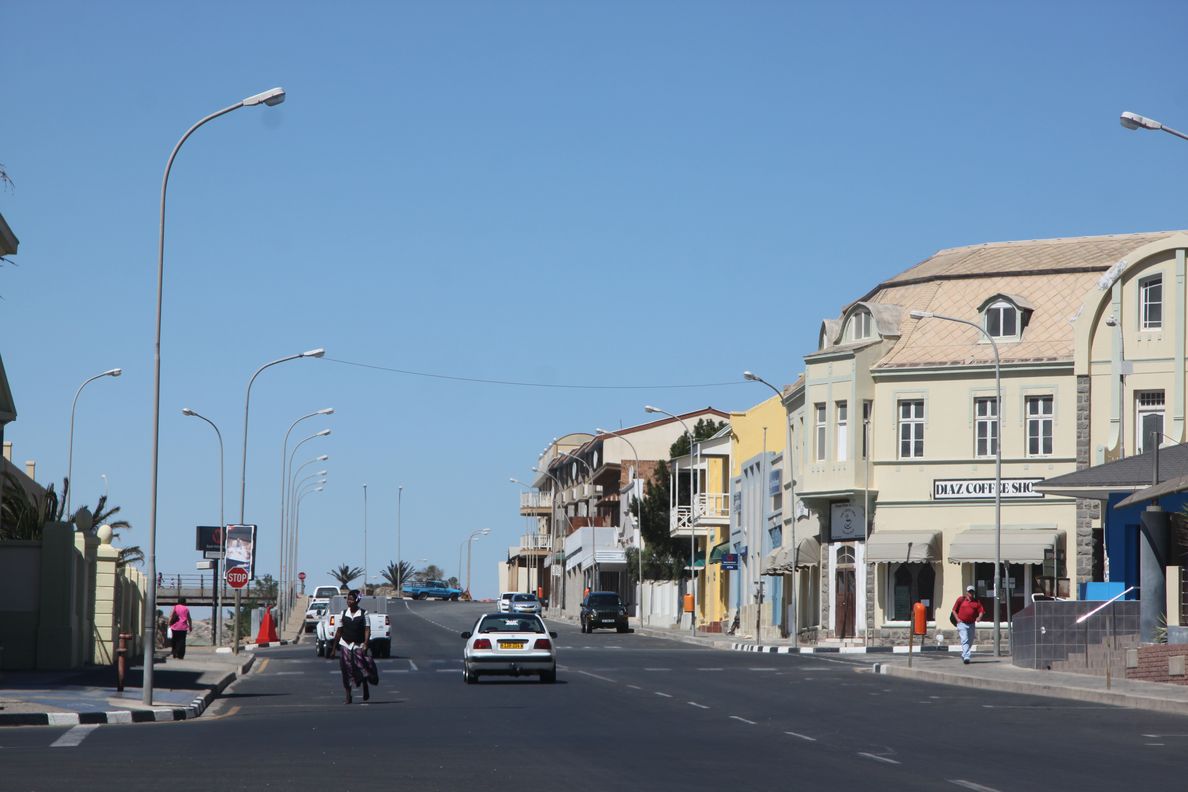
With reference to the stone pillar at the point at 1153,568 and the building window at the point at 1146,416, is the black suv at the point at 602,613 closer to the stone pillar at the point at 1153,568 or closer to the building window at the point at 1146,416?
the building window at the point at 1146,416

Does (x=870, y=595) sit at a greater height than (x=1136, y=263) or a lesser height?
lesser

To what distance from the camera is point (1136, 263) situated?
52.3 m

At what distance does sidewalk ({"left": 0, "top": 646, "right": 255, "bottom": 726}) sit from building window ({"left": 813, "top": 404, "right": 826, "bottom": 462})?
25811 millimetres

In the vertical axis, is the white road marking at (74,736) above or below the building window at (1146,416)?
below

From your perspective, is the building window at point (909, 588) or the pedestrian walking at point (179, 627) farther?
the building window at point (909, 588)

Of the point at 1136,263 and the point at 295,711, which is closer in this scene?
the point at 295,711

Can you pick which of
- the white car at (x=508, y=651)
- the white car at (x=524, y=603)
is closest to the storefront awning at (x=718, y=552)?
the white car at (x=524, y=603)

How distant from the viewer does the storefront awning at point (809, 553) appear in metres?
61.5

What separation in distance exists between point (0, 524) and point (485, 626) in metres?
11.1

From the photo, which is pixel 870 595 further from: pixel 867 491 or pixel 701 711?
pixel 701 711

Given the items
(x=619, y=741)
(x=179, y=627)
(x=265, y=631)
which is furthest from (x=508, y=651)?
(x=265, y=631)

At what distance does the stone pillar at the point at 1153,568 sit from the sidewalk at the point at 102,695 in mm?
18024

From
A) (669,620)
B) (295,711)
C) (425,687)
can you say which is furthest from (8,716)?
(669,620)

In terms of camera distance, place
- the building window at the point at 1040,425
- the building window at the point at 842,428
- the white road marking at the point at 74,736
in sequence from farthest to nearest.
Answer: the building window at the point at 842,428 → the building window at the point at 1040,425 → the white road marking at the point at 74,736
